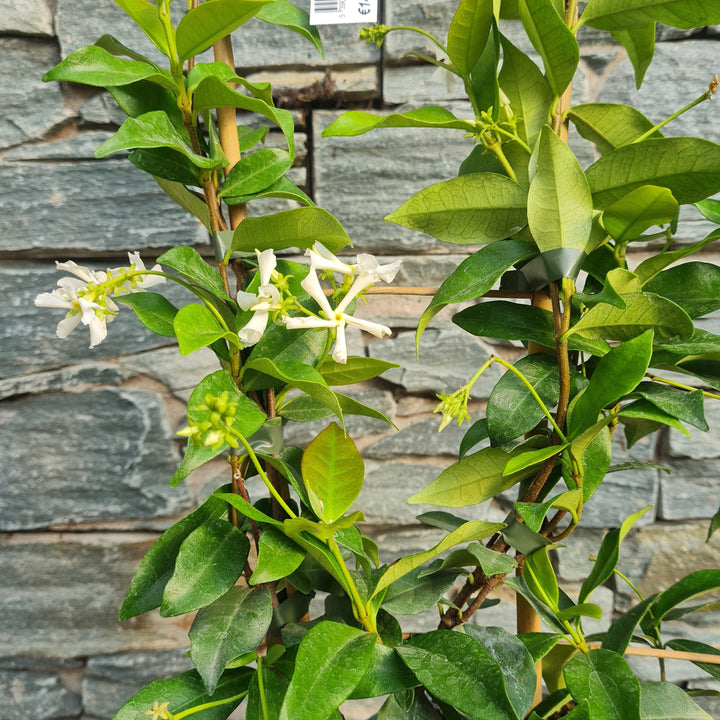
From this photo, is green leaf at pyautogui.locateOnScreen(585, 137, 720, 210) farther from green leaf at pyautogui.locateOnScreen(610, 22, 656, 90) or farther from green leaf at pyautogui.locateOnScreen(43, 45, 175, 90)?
green leaf at pyautogui.locateOnScreen(43, 45, 175, 90)

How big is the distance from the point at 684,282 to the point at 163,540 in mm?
469

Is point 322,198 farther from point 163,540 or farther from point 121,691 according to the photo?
point 121,691

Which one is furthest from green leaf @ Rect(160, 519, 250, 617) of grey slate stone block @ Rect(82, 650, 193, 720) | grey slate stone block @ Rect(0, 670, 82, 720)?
grey slate stone block @ Rect(0, 670, 82, 720)

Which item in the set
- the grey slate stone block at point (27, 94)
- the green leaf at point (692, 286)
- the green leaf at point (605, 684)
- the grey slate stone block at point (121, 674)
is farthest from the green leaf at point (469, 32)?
the grey slate stone block at point (121, 674)

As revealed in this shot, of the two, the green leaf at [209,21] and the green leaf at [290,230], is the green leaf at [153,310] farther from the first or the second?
the green leaf at [209,21]

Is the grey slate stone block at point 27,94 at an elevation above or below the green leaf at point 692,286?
above

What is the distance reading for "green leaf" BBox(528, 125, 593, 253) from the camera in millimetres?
434

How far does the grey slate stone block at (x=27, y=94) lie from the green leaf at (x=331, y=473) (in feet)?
2.41

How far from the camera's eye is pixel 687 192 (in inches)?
18.1

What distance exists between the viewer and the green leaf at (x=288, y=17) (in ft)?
1.76

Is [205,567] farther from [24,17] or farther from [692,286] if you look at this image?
[24,17]

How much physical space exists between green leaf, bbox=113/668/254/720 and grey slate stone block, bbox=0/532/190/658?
529 millimetres

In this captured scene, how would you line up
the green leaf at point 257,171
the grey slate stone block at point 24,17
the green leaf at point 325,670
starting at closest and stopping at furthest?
the green leaf at point 325,670 → the green leaf at point 257,171 → the grey slate stone block at point 24,17

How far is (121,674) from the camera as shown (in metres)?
1.00
